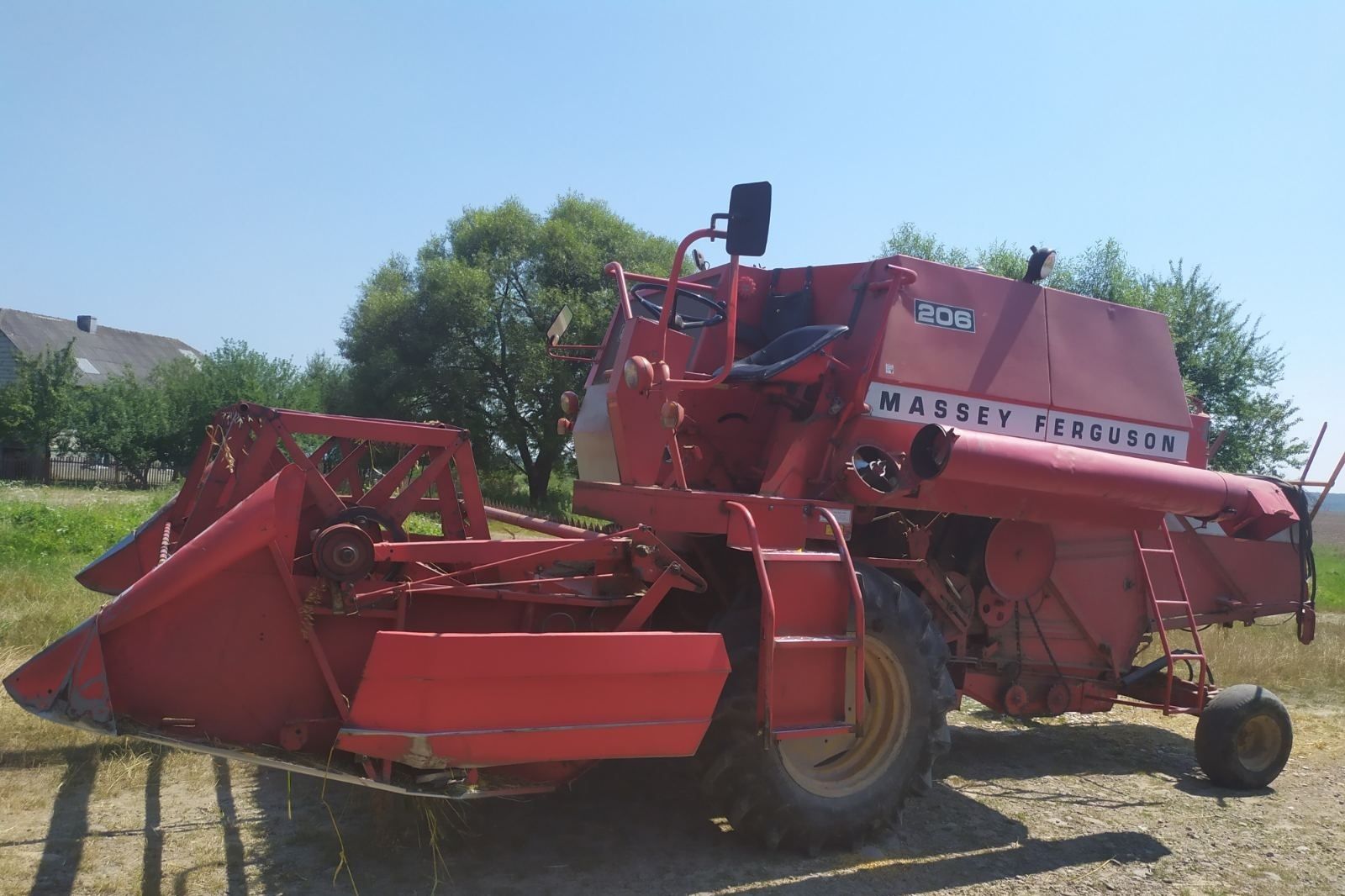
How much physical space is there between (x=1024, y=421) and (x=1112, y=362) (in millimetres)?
854

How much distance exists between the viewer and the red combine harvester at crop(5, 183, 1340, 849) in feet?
12.6

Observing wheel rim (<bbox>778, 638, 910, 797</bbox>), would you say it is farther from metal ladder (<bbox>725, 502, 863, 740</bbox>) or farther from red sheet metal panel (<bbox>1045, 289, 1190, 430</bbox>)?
red sheet metal panel (<bbox>1045, 289, 1190, 430</bbox>)

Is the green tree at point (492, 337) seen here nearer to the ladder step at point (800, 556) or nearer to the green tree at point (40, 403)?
the green tree at point (40, 403)

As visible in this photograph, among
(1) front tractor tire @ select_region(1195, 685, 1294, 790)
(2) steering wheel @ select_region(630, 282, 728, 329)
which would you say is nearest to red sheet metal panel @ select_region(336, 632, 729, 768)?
(2) steering wheel @ select_region(630, 282, 728, 329)

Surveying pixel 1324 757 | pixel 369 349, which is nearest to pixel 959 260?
pixel 369 349

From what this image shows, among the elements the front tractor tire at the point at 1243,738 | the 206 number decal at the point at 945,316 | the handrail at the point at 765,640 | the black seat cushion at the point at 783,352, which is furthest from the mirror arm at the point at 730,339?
the front tractor tire at the point at 1243,738

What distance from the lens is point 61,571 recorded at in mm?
9484

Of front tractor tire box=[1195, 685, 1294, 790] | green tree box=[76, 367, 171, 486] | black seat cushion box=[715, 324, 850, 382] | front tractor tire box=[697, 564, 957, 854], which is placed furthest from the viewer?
green tree box=[76, 367, 171, 486]

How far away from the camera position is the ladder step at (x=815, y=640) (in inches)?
168

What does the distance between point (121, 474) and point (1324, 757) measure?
3647 cm

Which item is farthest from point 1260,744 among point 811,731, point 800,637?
point 800,637

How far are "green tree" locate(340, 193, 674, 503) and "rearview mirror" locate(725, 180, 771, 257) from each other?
17.5 meters

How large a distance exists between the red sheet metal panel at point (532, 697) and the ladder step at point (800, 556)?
45cm

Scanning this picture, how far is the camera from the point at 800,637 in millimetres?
4336
